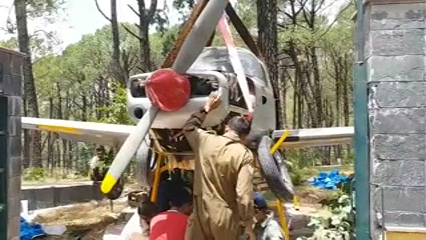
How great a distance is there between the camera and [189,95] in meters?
4.79

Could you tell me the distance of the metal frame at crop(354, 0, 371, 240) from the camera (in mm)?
2537

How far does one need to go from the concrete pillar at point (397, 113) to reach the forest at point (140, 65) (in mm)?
15135

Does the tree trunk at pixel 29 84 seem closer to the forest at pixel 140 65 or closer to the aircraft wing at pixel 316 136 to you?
the forest at pixel 140 65

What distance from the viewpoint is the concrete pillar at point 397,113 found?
2385 millimetres

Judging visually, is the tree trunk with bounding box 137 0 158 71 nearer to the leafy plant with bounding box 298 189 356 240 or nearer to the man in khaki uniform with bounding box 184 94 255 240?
the leafy plant with bounding box 298 189 356 240

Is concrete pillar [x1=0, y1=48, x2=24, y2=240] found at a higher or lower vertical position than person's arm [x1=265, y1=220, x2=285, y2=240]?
higher

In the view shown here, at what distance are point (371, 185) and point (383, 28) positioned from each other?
0.64 meters

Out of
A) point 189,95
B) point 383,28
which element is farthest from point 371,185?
point 189,95

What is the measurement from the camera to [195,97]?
4883 mm

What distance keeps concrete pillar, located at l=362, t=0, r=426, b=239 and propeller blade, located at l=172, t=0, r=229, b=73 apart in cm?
251

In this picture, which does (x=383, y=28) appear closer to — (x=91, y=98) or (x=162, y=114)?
(x=162, y=114)

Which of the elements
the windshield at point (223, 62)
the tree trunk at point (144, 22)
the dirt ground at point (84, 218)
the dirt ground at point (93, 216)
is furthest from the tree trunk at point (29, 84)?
the windshield at point (223, 62)

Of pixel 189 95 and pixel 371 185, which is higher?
pixel 189 95

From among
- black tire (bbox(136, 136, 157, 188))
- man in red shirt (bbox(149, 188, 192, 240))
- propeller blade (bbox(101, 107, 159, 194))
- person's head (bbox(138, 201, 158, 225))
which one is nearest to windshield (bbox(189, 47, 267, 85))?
propeller blade (bbox(101, 107, 159, 194))
